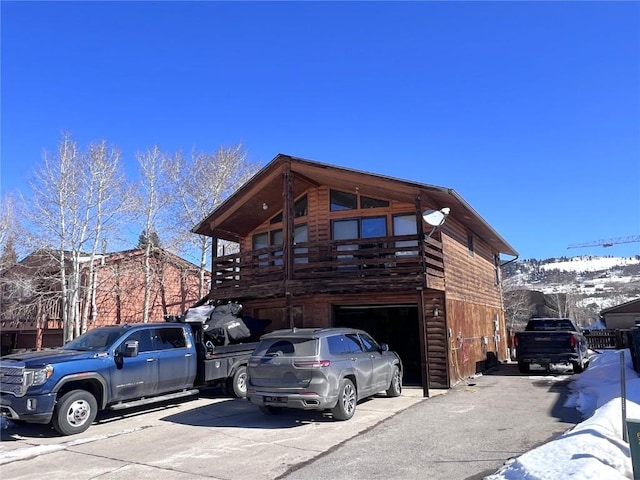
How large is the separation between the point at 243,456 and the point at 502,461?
140 inches

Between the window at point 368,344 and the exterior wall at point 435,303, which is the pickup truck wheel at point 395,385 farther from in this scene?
the window at point 368,344

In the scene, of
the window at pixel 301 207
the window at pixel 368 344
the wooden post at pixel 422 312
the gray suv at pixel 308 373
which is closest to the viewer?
the gray suv at pixel 308 373

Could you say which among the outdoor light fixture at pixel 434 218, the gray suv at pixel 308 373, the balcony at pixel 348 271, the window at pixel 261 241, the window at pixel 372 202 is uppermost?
the window at pixel 372 202

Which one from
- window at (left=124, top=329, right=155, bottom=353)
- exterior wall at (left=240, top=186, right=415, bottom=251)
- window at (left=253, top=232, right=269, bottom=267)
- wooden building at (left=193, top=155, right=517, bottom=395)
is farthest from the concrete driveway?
window at (left=253, top=232, right=269, bottom=267)

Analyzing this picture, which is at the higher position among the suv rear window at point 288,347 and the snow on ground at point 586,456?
the suv rear window at point 288,347

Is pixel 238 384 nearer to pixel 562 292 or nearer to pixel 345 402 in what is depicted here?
pixel 345 402

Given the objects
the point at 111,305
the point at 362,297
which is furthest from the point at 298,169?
the point at 111,305

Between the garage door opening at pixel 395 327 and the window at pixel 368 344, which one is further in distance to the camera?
the garage door opening at pixel 395 327

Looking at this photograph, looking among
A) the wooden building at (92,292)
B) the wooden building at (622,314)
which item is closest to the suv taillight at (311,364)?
the wooden building at (92,292)

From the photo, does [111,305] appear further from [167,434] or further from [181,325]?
[167,434]

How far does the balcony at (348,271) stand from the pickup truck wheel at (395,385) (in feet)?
7.73

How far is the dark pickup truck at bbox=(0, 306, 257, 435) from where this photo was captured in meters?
8.38

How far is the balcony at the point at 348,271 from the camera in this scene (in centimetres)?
1336

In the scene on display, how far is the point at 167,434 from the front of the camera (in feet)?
28.2
